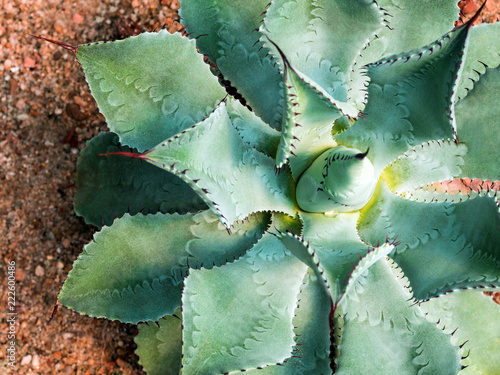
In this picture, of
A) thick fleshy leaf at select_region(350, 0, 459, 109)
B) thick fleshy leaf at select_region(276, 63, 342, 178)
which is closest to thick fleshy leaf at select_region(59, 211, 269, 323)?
thick fleshy leaf at select_region(276, 63, 342, 178)

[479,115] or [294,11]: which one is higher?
[294,11]

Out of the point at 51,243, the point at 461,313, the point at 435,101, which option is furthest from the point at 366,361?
the point at 51,243

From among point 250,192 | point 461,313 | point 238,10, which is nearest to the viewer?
point 250,192

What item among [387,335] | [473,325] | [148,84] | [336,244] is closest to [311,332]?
[387,335]

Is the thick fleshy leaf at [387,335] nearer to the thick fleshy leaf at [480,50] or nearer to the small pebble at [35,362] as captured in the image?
the thick fleshy leaf at [480,50]

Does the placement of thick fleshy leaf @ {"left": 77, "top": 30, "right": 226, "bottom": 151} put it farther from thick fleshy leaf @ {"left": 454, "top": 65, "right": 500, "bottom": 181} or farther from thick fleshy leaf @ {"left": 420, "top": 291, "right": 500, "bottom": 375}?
thick fleshy leaf @ {"left": 420, "top": 291, "right": 500, "bottom": 375}

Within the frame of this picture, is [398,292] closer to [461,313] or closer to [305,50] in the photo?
[461,313]

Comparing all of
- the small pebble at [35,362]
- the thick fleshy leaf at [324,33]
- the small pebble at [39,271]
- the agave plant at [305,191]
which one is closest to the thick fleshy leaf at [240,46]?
the agave plant at [305,191]

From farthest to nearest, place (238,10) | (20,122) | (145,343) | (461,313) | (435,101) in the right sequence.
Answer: (20,122), (145,343), (461,313), (238,10), (435,101)
